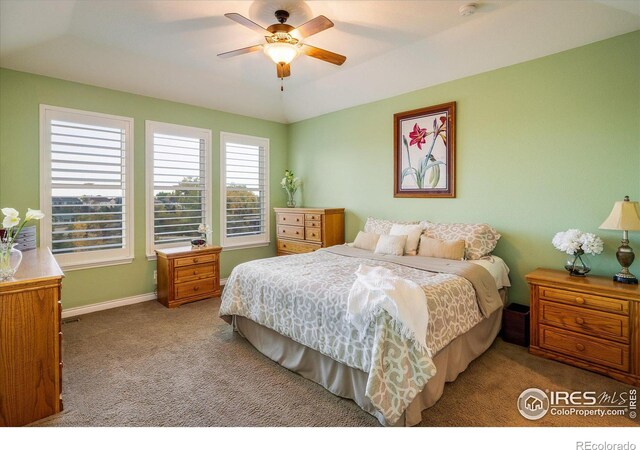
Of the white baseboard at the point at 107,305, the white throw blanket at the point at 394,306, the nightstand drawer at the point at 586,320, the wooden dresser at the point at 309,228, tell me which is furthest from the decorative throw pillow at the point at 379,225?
the white baseboard at the point at 107,305

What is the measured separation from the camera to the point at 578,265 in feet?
9.91

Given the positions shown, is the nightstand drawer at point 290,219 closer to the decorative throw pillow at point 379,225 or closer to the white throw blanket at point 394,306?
the decorative throw pillow at point 379,225

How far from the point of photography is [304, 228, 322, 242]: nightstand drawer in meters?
4.78

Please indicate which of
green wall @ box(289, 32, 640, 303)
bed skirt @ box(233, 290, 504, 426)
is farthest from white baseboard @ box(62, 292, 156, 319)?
green wall @ box(289, 32, 640, 303)

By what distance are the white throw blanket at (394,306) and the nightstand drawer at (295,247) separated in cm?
264

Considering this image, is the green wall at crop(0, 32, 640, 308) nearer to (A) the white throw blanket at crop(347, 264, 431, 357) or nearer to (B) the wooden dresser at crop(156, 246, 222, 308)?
(B) the wooden dresser at crop(156, 246, 222, 308)

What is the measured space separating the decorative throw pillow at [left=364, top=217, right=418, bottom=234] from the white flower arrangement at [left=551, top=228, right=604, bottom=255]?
4.83 feet

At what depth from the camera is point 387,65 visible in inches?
154

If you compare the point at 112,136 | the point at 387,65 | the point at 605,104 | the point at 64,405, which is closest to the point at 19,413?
the point at 64,405

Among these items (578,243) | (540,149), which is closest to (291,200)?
(540,149)

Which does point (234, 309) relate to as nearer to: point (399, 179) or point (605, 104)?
point (399, 179)

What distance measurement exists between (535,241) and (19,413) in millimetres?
4218

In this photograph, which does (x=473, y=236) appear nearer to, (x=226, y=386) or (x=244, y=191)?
(x=226, y=386)

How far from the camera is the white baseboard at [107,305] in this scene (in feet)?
12.5
